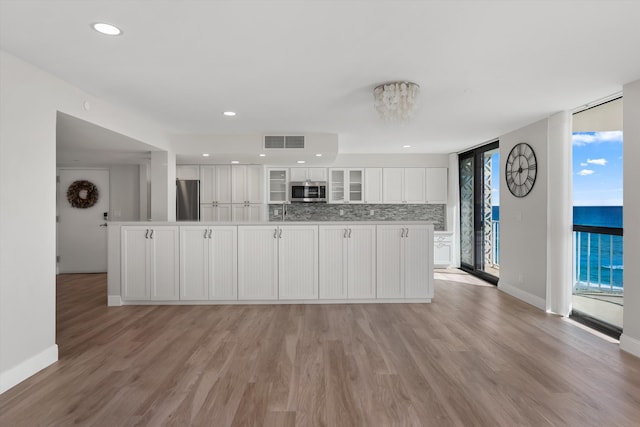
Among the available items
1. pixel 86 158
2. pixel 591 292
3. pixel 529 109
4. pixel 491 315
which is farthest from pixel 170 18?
pixel 591 292

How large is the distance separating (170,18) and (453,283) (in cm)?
529

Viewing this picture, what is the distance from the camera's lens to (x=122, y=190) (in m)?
6.79

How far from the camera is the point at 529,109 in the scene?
153 inches

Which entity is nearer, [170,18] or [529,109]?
[170,18]

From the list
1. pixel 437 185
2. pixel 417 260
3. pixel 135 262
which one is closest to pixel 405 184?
pixel 437 185

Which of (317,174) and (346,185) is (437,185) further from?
(317,174)

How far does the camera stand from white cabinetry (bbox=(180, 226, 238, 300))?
4387 millimetres

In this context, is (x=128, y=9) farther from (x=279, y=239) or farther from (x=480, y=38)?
(x=279, y=239)

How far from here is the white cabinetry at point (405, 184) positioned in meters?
7.16

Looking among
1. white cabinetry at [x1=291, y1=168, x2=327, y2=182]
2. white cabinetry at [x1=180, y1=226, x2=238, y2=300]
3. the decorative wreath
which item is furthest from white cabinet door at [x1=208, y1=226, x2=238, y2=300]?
the decorative wreath

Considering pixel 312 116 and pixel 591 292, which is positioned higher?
pixel 312 116

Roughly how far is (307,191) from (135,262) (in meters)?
3.45

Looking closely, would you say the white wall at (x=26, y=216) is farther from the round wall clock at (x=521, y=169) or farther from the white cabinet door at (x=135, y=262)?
the round wall clock at (x=521, y=169)

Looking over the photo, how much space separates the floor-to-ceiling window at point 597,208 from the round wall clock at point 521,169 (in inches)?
17.9
